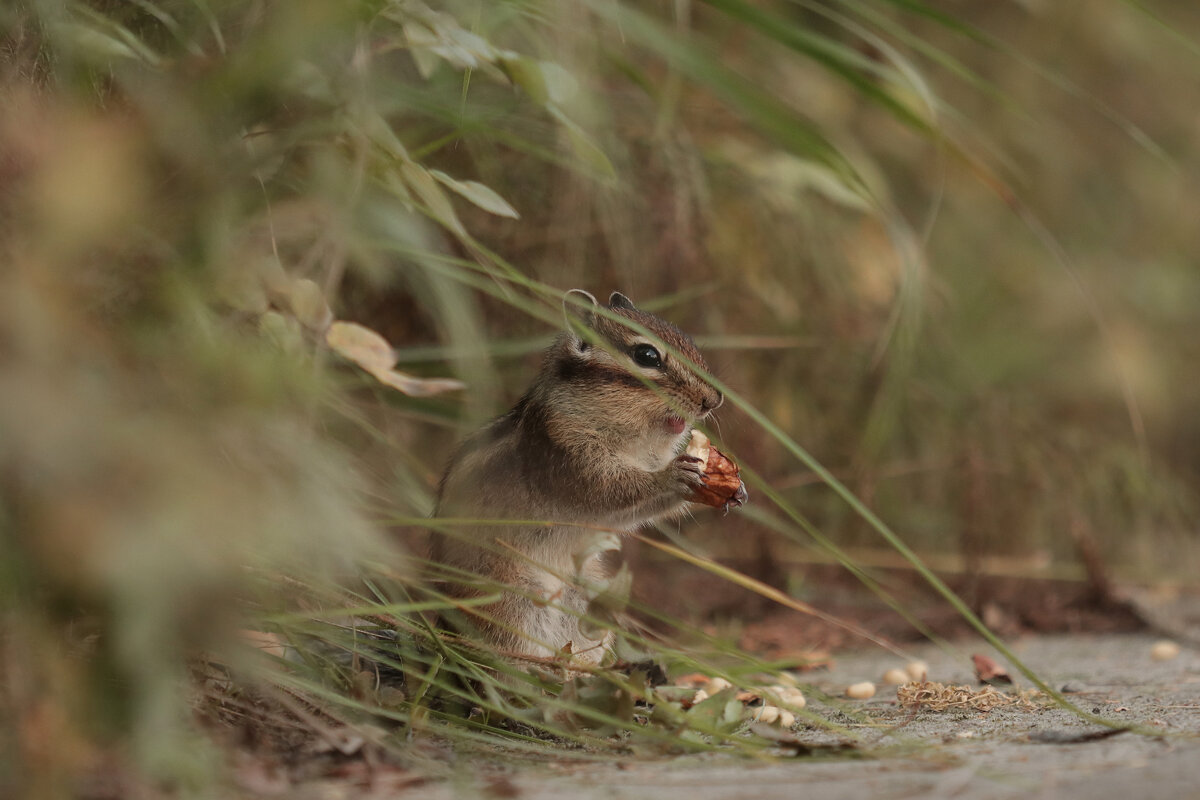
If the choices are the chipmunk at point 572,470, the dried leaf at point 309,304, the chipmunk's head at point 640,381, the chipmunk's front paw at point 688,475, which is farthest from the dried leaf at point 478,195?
the chipmunk's front paw at point 688,475

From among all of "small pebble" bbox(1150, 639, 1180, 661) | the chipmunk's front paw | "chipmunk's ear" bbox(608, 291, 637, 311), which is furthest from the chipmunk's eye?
"small pebble" bbox(1150, 639, 1180, 661)

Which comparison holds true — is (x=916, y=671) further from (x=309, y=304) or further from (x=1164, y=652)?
(x=309, y=304)

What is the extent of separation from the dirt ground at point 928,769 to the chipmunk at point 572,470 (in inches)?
23.2

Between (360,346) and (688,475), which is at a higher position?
(360,346)

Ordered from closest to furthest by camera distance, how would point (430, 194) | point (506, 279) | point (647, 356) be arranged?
point (430, 194) < point (506, 279) < point (647, 356)

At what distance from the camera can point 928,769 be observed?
158 cm

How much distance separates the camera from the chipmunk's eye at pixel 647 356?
2.70 m

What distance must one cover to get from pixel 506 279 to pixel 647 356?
1.52 ft

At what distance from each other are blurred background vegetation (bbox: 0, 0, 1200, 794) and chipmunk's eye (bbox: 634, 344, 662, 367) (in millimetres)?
229

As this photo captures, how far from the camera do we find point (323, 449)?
192 cm

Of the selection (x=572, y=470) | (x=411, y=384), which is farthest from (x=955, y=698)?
(x=411, y=384)

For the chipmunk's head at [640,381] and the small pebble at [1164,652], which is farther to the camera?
the small pebble at [1164,652]

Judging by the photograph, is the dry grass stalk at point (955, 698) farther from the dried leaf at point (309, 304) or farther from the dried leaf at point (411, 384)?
the dried leaf at point (309, 304)

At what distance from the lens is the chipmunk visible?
2.39m
